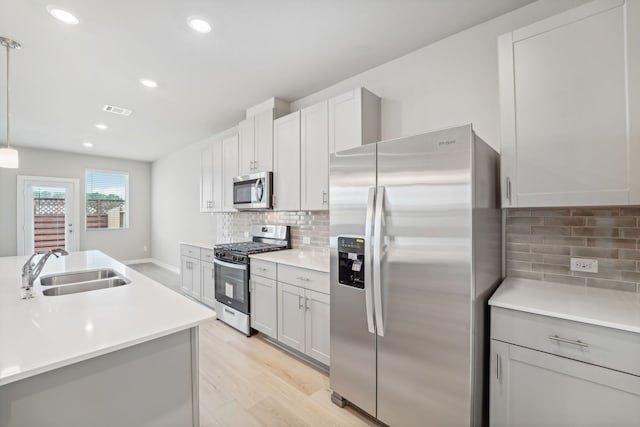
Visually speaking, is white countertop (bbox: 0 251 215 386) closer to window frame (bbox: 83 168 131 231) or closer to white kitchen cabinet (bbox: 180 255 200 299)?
white kitchen cabinet (bbox: 180 255 200 299)

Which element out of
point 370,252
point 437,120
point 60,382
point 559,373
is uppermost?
point 437,120

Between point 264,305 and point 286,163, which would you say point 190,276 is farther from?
point 286,163

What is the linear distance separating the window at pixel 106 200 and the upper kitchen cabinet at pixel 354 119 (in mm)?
6700

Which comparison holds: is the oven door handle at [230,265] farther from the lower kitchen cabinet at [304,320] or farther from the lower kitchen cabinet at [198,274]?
the lower kitchen cabinet at [304,320]

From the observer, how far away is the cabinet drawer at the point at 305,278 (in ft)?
7.76

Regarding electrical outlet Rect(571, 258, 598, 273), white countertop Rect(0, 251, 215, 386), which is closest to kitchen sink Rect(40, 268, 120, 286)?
white countertop Rect(0, 251, 215, 386)

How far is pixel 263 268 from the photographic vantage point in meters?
2.92

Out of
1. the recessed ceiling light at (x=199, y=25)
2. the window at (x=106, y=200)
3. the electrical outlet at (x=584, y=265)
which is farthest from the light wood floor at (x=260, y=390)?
the window at (x=106, y=200)

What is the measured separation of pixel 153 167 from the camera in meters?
7.43

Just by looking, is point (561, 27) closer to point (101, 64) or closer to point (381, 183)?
point (381, 183)

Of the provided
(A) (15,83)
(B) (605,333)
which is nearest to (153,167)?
(A) (15,83)

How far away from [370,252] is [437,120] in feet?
4.35

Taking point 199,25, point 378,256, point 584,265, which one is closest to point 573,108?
point 584,265

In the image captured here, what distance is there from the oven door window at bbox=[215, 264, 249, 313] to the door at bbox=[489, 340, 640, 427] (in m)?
2.34
